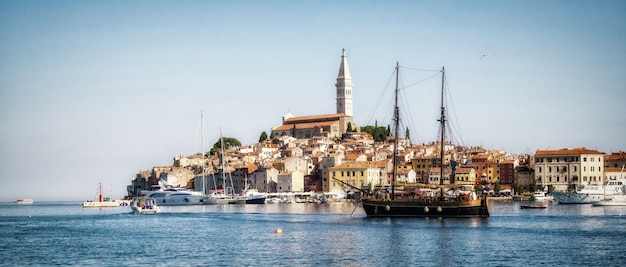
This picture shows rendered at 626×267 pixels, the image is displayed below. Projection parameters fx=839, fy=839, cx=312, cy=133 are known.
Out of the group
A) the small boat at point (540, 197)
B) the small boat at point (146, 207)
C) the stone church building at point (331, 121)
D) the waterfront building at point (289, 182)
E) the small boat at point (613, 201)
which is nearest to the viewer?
the small boat at point (146, 207)

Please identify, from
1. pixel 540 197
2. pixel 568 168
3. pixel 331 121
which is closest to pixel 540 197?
pixel 540 197

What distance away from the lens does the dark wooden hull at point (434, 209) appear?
181 ft

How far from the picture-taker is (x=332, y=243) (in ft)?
127

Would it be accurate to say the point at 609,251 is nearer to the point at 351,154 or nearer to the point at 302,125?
the point at 351,154

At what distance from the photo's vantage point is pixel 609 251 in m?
34.8

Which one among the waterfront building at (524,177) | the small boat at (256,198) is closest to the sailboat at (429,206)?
the small boat at (256,198)

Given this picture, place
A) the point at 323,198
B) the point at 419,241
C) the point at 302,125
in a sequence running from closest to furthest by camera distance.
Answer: the point at 419,241 < the point at 323,198 < the point at 302,125

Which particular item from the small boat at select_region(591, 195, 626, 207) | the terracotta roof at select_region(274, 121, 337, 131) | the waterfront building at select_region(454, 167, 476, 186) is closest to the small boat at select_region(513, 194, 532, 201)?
the waterfront building at select_region(454, 167, 476, 186)

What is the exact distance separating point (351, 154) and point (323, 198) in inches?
852

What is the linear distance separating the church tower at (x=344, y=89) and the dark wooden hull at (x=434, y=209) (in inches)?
4530

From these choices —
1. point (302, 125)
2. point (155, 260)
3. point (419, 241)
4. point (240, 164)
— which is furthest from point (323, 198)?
point (155, 260)

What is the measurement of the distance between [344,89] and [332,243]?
13433cm

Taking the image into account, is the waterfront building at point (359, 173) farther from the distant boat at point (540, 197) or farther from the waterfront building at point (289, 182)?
the distant boat at point (540, 197)

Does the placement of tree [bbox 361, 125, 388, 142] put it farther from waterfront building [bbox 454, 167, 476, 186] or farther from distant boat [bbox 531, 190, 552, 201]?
distant boat [bbox 531, 190, 552, 201]
